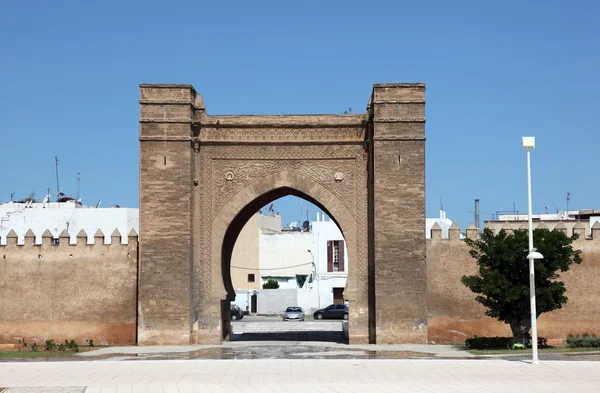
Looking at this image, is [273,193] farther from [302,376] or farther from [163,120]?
[302,376]

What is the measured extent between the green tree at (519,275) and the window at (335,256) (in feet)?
80.0

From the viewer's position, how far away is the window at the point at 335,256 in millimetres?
43406

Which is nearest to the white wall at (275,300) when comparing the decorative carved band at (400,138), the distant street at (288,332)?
the distant street at (288,332)

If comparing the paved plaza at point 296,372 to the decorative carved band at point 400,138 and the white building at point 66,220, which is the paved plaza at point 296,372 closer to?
the decorative carved band at point 400,138

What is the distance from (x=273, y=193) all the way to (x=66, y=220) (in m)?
A: 13.5

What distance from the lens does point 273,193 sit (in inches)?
880

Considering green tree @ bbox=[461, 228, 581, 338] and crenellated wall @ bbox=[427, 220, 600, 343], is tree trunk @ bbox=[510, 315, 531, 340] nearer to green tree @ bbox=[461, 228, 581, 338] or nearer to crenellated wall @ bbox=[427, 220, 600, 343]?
green tree @ bbox=[461, 228, 581, 338]

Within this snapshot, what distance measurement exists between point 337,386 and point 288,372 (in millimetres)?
1816

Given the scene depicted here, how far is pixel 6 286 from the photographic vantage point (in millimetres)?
22219

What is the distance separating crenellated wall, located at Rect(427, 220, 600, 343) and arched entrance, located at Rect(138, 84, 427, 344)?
1.94 feet

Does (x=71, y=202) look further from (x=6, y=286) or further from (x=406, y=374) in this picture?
(x=406, y=374)

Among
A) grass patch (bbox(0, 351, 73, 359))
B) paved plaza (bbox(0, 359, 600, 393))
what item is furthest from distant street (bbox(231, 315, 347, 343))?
paved plaza (bbox(0, 359, 600, 393))

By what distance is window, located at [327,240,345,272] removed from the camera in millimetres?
43406

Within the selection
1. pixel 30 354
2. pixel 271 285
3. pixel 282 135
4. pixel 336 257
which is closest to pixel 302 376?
pixel 30 354
